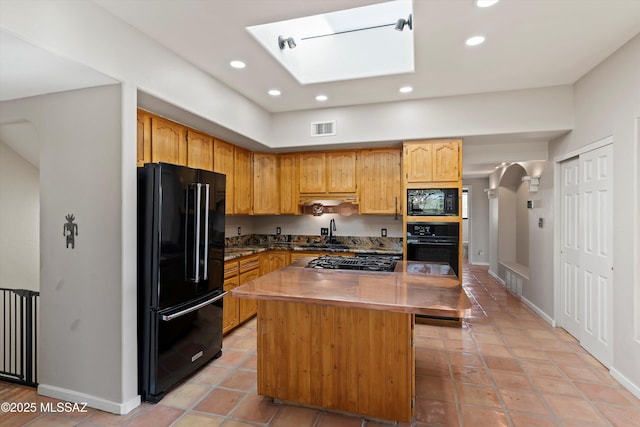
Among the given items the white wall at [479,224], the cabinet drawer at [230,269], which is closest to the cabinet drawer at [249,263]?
the cabinet drawer at [230,269]

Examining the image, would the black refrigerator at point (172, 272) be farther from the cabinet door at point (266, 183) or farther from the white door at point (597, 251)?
the white door at point (597, 251)

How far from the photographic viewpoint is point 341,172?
487 centimetres

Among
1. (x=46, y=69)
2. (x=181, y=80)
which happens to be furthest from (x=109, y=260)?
(x=181, y=80)

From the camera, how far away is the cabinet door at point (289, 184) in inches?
199

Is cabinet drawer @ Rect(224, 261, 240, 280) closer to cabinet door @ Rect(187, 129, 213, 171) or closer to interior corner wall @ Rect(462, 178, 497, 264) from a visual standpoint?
cabinet door @ Rect(187, 129, 213, 171)

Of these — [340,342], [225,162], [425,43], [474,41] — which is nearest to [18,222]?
[225,162]

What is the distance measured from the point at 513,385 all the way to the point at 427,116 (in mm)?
3071

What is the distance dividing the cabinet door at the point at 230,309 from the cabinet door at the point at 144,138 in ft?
5.25

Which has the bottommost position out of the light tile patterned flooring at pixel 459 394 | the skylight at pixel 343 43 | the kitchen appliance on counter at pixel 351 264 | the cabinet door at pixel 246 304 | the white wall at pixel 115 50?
the light tile patterned flooring at pixel 459 394

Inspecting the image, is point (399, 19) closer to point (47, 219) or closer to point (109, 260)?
point (109, 260)

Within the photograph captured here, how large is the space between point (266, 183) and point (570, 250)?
412cm

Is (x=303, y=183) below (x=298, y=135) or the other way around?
below

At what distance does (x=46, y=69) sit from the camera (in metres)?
2.17

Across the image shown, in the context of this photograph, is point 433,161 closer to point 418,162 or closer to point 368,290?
point 418,162
